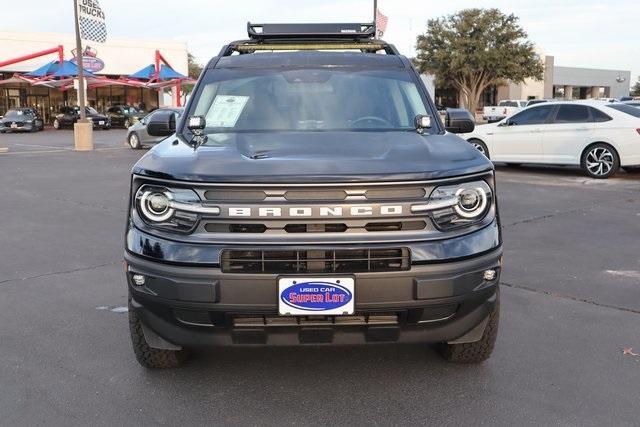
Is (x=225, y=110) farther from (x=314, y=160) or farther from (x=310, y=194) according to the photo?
(x=310, y=194)

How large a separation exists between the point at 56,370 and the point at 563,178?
11.6m

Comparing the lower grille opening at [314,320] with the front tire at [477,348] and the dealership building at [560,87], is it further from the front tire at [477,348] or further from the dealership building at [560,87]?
the dealership building at [560,87]

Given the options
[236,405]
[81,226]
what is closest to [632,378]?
[236,405]

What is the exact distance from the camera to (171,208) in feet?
10.1

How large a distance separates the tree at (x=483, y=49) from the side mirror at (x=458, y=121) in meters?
41.6

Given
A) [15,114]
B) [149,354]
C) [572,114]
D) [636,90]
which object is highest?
[636,90]

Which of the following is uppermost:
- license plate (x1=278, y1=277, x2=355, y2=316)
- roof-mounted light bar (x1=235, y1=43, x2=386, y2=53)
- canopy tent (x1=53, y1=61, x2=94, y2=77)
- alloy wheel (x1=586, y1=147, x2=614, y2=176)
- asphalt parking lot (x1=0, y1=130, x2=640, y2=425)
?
canopy tent (x1=53, y1=61, x2=94, y2=77)

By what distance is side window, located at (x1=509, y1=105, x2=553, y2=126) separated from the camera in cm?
1377

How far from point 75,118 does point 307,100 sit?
124ft

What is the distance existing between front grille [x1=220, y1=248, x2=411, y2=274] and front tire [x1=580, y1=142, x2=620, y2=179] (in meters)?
11.4

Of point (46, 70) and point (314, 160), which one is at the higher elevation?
point (46, 70)

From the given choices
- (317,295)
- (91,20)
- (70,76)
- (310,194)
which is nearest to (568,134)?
(310,194)

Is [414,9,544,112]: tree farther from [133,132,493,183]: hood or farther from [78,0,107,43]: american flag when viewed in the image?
[133,132,493,183]: hood

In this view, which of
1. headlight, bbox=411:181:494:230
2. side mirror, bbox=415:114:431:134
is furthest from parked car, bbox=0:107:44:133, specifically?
headlight, bbox=411:181:494:230
